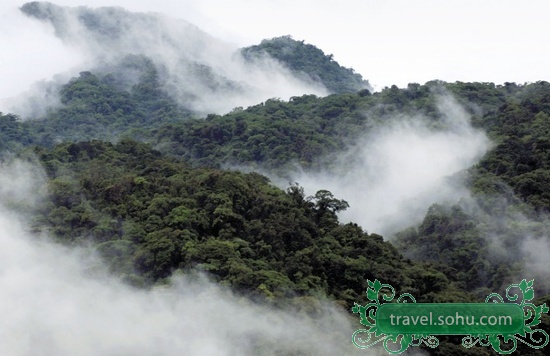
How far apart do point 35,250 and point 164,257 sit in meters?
5.78

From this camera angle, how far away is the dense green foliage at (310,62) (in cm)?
10956

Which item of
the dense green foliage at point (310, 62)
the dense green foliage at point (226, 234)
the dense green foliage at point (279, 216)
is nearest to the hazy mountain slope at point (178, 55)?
the dense green foliage at point (310, 62)

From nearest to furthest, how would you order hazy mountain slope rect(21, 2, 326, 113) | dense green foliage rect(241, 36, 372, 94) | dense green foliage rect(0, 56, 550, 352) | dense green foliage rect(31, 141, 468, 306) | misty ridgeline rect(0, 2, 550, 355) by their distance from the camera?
misty ridgeline rect(0, 2, 550, 355) < dense green foliage rect(31, 141, 468, 306) < dense green foliage rect(0, 56, 550, 352) < hazy mountain slope rect(21, 2, 326, 113) < dense green foliage rect(241, 36, 372, 94)

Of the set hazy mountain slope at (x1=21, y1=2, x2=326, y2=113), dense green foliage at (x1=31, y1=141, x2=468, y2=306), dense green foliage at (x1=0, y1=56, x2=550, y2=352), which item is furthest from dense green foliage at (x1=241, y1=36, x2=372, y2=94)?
dense green foliage at (x1=31, y1=141, x2=468, y2=306)

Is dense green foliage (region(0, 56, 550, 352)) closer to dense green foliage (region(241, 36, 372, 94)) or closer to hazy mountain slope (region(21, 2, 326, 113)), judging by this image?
hazy mountain slope (region(21, 2, 326, 113))

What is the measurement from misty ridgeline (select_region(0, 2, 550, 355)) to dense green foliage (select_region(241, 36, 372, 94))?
30.3m

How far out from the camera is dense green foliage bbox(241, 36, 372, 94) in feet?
359

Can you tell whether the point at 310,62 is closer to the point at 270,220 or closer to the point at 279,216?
the point at 279,216

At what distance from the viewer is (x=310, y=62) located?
11350 cm

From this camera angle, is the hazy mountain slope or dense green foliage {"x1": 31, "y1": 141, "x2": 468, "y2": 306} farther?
the hazy mountain slope

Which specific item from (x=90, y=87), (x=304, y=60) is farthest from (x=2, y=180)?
(x=304, y=60)

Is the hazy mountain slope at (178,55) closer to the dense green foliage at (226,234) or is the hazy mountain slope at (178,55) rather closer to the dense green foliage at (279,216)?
the dense green foliage at (279,216)

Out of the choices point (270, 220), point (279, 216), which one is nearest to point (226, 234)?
point (270, 220)

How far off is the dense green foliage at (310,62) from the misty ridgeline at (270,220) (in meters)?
30.3
